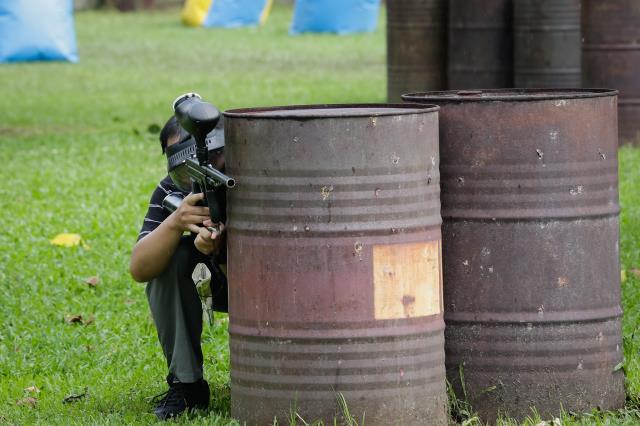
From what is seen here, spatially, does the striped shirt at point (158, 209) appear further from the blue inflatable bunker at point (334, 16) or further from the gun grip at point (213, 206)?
the blue inflatable bunker at point (334, 16)

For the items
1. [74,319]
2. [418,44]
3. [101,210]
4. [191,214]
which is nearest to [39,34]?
[418,44]

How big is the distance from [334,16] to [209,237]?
23.1 meters

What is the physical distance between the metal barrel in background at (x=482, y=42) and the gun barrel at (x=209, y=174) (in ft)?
24.9

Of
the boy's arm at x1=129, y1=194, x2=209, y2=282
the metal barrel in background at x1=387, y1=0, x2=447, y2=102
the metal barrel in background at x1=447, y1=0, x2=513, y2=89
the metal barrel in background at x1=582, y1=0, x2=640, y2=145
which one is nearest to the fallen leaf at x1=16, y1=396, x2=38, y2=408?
the boy's arm at x1=129, y1=194, x2=209, y2=282

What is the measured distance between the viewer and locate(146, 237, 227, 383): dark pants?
430 cm

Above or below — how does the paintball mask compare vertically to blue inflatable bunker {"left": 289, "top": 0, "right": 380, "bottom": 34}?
below

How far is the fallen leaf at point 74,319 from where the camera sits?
20.0 feet

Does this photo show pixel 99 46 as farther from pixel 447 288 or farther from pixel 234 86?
pixel 447 288

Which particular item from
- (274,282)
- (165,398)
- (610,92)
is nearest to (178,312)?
(165,398)

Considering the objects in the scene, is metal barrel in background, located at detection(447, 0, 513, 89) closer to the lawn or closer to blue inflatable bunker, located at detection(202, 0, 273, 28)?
the lawn

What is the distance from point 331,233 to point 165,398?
1161 millimetres

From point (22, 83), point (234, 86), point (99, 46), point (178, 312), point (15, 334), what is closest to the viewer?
point (178, 312)

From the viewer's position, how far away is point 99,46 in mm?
24859

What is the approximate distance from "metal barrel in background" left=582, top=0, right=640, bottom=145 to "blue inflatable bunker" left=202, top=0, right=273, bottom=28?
59.2 feet
